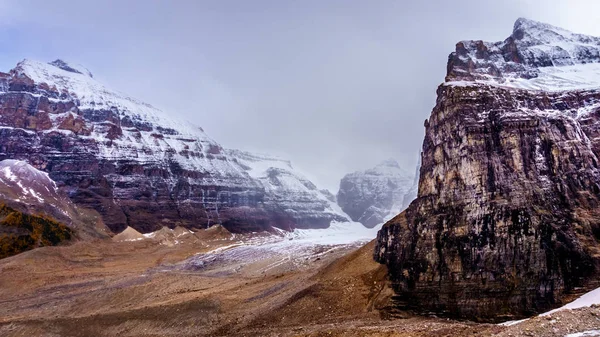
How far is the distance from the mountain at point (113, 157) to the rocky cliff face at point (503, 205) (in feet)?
361

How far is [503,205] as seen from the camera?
109 ft

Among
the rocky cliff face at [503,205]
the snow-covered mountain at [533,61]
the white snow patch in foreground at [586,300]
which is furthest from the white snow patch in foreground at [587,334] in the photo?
the snow-covered mountain at [533,61]

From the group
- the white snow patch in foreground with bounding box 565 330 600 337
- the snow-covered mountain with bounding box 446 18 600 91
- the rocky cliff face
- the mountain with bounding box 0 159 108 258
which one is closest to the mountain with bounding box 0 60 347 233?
the mountain with bounding box 0 159 108 258

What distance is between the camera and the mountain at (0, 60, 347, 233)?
13750cm

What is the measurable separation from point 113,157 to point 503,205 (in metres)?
143

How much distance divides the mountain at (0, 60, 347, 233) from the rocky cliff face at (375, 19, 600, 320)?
109930 millimetres

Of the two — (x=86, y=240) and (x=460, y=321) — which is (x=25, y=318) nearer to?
(x=460, y=321)

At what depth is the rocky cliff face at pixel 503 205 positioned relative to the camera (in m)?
30.6

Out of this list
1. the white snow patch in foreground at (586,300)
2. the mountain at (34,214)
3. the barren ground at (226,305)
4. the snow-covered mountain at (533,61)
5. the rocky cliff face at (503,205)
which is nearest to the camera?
the white snow patch in foreground at (586,300)

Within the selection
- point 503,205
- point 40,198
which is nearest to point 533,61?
point 503,205

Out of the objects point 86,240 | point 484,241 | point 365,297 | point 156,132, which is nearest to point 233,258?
point 86,240

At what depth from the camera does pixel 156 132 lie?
18338 cm

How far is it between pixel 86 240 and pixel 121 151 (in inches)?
2148

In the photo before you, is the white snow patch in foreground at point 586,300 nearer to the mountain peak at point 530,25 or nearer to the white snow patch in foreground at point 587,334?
the white snow patch in foreground at point 587,334
